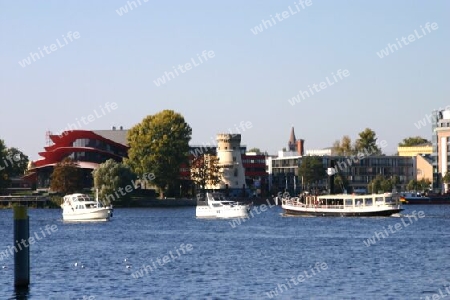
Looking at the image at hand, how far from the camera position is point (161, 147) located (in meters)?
176

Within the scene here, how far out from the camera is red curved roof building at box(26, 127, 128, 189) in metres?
194

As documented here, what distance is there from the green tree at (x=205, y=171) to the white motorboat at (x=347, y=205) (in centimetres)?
4670

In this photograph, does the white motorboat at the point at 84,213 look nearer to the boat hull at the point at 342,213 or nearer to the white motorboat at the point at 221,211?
the white motorboat at the point at 221,211

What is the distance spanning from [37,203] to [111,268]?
4647 inches

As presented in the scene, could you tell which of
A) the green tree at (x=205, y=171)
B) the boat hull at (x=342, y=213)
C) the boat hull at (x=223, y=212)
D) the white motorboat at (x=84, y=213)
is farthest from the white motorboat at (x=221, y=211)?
the green tree at (x=205, y=171)

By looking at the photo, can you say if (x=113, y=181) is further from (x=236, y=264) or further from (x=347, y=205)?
(x=236, y=264)

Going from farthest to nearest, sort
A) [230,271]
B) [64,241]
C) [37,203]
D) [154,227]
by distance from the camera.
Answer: [37,203]
[154,227]
[64,241]
[230,271]

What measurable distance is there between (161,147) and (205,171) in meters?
14.1

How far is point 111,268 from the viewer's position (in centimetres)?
5772

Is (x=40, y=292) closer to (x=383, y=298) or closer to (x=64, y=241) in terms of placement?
(x=383, y=298)

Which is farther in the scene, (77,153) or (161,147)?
(77,153)

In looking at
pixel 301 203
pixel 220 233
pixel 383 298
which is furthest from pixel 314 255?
pixel 301 203

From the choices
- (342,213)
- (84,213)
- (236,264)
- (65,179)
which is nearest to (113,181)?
(65,179)

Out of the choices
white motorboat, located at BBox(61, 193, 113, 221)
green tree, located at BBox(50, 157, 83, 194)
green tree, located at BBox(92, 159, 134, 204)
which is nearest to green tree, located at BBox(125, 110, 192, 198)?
green tree, located at BBox(92, 159, 134, 204)
